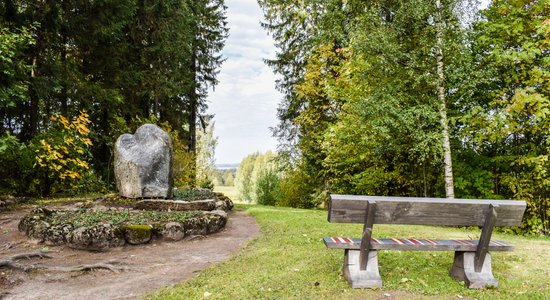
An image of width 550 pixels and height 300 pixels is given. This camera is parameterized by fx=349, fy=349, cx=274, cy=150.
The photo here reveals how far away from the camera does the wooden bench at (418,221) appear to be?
4.10 m

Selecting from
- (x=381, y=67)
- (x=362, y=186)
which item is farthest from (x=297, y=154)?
(x=381, y=67)

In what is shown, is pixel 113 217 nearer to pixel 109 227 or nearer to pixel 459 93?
pixel 109 227

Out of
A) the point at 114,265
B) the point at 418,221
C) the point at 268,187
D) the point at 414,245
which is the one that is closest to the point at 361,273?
the point at 414,245

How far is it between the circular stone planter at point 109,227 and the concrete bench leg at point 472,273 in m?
5.59

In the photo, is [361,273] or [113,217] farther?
[113,217]

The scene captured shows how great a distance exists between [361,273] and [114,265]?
3996 millimetres

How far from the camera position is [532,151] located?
924 centimetres

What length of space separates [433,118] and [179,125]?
56.7ft

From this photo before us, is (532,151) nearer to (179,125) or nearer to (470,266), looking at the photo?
Result: (470,266)

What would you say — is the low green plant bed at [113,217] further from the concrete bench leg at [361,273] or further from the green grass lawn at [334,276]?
the concrete bench leg at [361,273]

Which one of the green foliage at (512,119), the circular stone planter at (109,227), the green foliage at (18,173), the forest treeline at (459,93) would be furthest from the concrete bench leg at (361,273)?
the green foliage at (18,173)

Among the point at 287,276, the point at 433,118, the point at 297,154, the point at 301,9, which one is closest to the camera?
the point at 287,276

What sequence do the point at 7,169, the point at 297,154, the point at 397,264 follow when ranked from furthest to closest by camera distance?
the point at 297,154 < the point at 7,169 < the point at 397,264

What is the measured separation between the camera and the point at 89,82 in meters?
15.7
